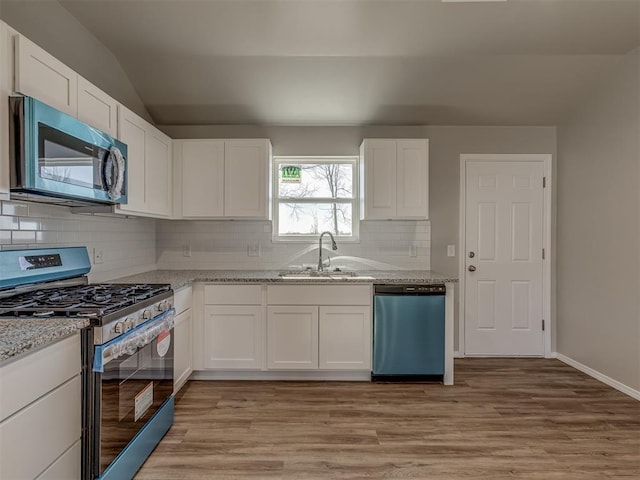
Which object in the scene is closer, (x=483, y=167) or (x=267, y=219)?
(x=267, y=219)

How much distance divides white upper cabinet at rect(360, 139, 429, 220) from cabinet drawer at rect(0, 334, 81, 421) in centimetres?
249

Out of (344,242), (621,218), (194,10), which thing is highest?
(194,10)

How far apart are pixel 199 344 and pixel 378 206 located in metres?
1.99

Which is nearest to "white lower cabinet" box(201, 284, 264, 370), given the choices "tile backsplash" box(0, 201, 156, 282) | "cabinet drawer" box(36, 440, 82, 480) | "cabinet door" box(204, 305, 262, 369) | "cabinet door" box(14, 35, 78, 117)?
"cabinet door" box(204, 305, 262, 369)

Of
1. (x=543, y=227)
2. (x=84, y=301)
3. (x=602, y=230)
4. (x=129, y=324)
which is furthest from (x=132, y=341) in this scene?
(x=543, y=227)

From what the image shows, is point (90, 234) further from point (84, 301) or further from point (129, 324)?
point (129, 324)

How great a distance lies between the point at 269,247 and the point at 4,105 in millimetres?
2365

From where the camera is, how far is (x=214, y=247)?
3.61 metres

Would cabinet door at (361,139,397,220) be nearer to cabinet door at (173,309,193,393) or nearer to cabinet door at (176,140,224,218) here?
cabinet door at (176,140,224,218)

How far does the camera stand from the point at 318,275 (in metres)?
3.26

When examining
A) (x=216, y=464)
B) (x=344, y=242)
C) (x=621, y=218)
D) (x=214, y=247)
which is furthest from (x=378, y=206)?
(x=216, y=464)

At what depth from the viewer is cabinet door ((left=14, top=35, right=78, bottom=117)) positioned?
1560 millimetres

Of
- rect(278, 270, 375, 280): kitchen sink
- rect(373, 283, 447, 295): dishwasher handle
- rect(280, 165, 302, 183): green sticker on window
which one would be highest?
rect(280, 165, 302, 183): green sticker on window

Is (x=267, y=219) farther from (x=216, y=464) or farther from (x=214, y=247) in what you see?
(x=216, y=464)
